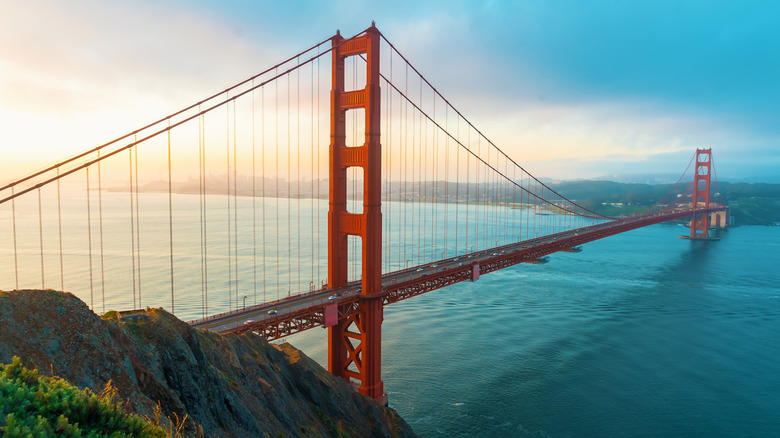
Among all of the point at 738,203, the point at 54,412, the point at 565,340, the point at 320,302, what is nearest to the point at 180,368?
the point at 54,412

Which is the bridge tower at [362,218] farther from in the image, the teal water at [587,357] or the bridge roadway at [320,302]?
the teal water at [587,357]

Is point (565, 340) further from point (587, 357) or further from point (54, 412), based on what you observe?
point (54, 412)

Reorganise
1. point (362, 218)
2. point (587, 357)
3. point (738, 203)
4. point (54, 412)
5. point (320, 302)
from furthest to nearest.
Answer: point (738, 203) < point (587, 357) < point (362, 218) < point (320, 302) < point (54, 412)

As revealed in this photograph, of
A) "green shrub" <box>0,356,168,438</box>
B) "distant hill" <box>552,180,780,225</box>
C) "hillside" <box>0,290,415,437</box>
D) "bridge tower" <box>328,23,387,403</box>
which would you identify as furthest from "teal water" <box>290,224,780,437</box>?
"distant hill" <box>552,180,780,225</box>

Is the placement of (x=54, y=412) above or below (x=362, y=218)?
below

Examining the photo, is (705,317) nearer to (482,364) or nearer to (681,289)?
(681,289)

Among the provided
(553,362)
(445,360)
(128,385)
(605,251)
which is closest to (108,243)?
(445,360)

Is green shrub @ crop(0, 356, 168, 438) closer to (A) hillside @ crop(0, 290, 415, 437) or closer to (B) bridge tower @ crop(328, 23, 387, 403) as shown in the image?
(A) hillside @ crop(0, 290, 415, 437)
